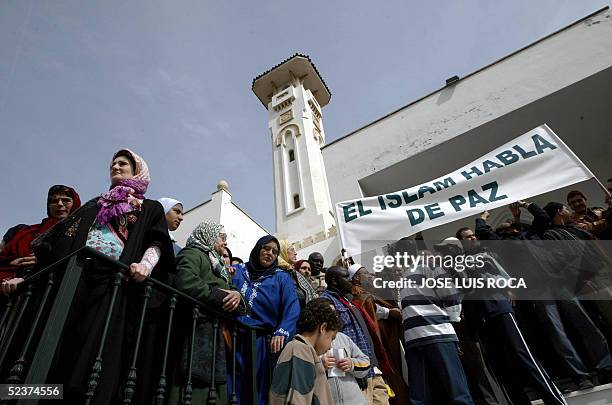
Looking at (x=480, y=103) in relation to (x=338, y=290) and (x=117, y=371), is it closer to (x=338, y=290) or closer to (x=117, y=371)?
(x=338, y=290)

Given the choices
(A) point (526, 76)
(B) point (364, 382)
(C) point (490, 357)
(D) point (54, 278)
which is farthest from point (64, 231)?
(A) point (526, 76)

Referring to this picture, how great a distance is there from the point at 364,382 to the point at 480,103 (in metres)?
7.87

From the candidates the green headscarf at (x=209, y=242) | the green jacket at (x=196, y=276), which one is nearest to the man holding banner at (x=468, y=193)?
the green headscarf at (x=209, y=242)

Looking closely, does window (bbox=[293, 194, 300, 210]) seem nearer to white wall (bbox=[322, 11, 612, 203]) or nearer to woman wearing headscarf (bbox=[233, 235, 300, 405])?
white wall (bbox=[322, 11, 612, 203])

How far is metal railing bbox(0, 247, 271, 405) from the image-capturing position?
1.58m

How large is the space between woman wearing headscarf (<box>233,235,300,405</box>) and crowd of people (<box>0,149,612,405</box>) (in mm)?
10

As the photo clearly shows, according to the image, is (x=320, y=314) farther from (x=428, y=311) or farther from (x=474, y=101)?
(x=474, y=101)

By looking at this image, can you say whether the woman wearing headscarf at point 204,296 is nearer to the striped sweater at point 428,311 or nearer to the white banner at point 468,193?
the striped sweater at point 428,311

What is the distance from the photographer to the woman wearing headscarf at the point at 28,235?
2643 millimetres

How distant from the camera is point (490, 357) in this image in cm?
334

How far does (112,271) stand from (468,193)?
12.3 ft

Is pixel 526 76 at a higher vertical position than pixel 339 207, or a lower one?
higher

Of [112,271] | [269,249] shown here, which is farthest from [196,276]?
[269,249]

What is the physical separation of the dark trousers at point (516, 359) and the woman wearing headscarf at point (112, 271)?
2757mm
